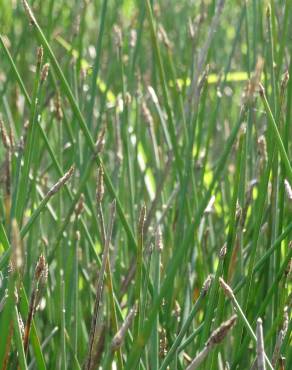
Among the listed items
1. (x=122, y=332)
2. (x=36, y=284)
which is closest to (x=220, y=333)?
(x=122, y=332)

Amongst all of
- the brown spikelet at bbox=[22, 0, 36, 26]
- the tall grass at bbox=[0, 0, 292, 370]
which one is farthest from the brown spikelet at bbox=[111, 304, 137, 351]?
the brown spikelet at bbox=[22, 0, 36, 26]

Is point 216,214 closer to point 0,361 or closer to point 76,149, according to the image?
point 76,149

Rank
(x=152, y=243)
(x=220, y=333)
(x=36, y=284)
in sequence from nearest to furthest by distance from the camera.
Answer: (x=220, y=333) → (x=36, y=284) → (x=152, y=243)

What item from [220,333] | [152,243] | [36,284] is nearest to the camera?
[220,333]

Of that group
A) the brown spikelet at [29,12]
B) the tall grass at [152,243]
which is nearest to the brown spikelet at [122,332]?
the tall grass at [152,243]

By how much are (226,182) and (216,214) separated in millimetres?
94

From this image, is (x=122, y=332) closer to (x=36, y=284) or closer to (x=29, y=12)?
(x=36, y=284)

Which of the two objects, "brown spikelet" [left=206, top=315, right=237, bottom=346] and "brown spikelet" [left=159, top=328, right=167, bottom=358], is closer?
"brown spikelet" [left=206, top=315, right=237, bottom=346]

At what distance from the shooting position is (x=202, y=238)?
3.90 ft

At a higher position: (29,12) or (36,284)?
(29,12)

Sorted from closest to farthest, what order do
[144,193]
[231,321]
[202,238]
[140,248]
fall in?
[231,321] → [140,248] → [202,238] → [144,193]

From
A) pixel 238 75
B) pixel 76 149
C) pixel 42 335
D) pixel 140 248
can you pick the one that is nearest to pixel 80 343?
pixel 42 335

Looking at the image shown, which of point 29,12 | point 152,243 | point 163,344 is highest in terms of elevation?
point 29,12

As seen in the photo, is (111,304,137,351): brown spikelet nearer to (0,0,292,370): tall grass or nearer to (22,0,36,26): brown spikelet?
(0,0,292,370): tall grass
